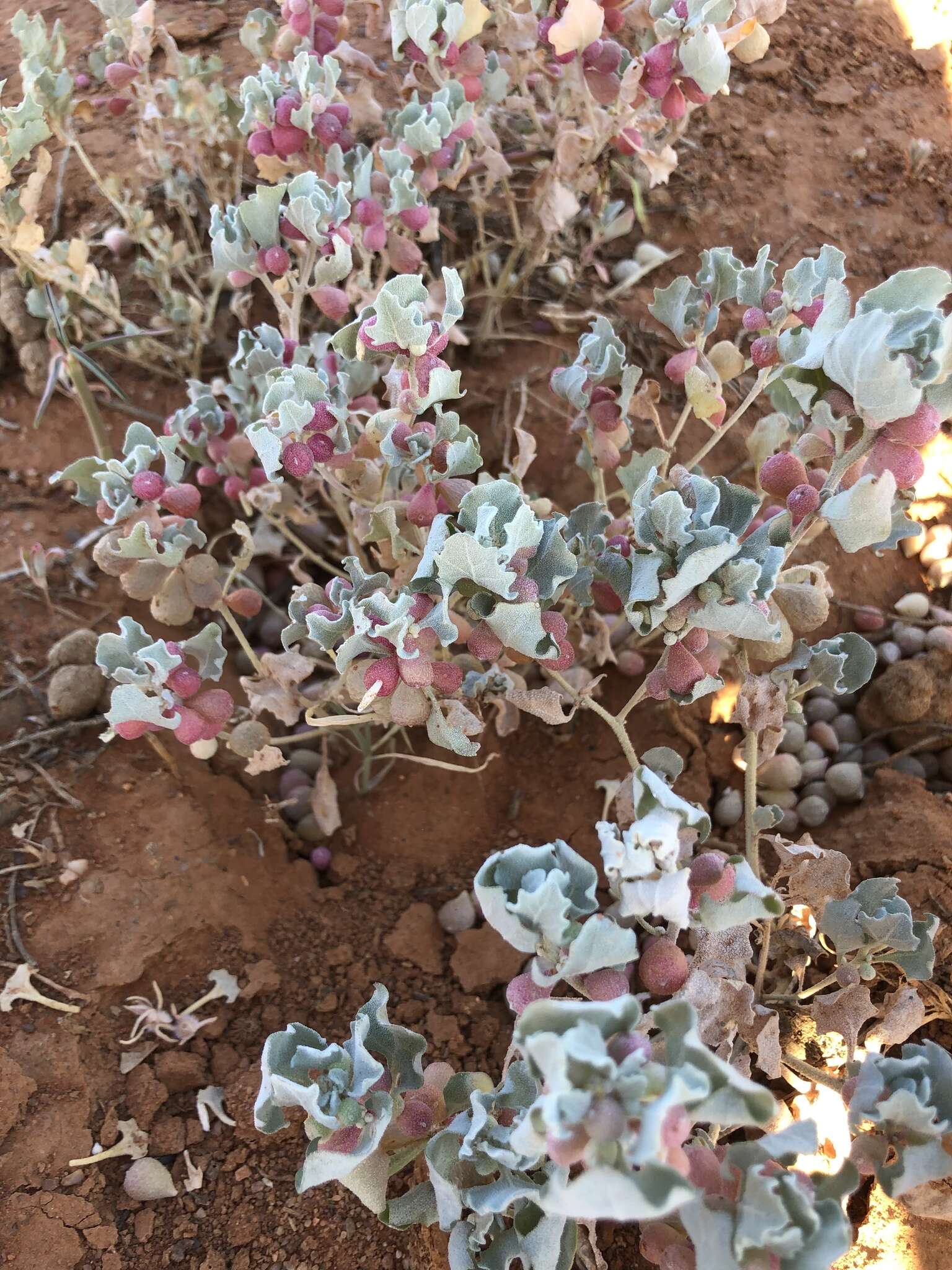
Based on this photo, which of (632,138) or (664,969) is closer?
Answer: (664,969)

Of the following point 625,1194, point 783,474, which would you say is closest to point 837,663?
point 783,474

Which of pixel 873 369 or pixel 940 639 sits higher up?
pixel 873 369

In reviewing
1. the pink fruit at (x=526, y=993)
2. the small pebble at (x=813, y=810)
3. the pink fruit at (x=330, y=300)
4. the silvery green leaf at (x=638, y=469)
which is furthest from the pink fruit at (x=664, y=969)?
the pink fruit at (x=330, y=300)

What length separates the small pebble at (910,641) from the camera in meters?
1.75

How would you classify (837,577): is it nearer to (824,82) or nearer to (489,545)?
(489,545)

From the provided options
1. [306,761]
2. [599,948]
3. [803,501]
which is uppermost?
[803,501]

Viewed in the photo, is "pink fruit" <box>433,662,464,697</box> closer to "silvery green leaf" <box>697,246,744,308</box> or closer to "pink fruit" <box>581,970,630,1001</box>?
"pink fruit" <box>581,970,630,1001</box>

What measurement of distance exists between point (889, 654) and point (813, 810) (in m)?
0.33

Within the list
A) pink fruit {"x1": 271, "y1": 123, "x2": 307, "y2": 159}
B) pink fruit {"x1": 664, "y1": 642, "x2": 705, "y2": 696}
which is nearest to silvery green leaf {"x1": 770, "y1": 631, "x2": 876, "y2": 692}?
pink fruit {"x1": 664, "y1": 642, "x2": 705, "y2": 696}

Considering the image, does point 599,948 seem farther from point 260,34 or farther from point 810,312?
point 260,34

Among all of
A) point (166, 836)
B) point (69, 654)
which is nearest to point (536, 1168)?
point (166, 836)

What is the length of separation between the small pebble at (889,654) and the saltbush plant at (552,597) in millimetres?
227

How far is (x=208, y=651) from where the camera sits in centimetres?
128

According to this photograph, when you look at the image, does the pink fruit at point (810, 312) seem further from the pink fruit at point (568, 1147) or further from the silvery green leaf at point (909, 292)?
the pink fruit at point (568, 1147)
